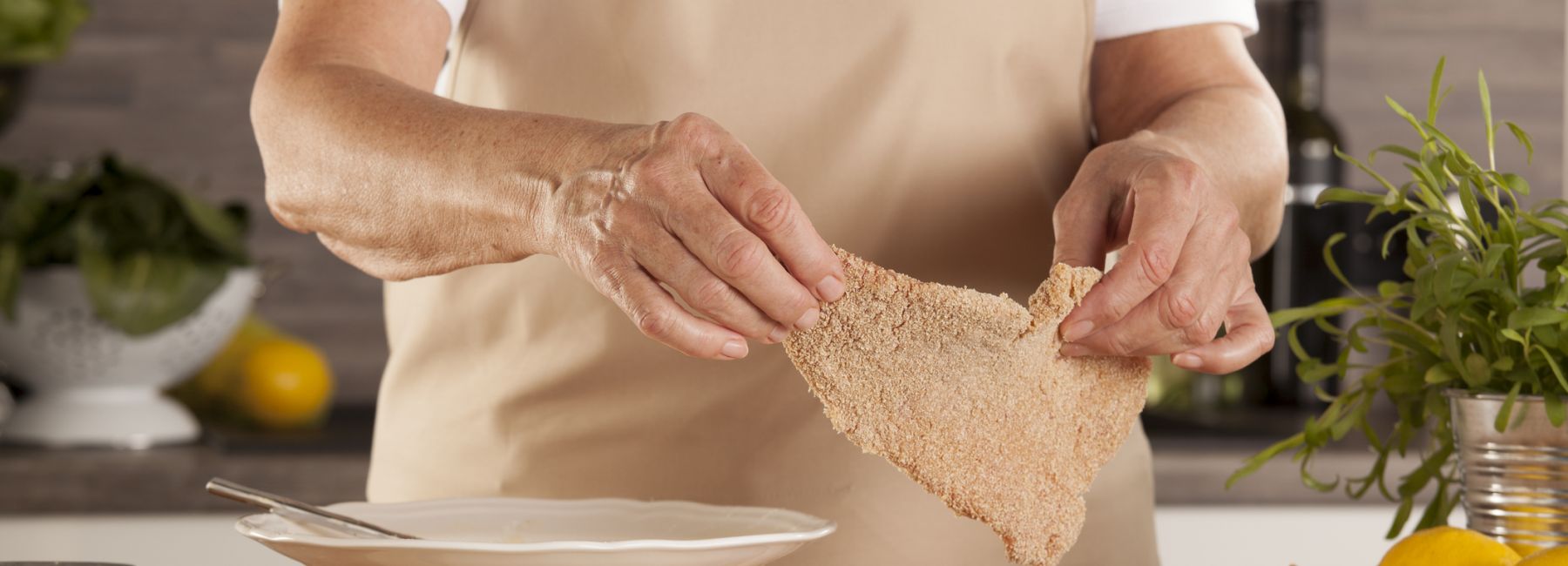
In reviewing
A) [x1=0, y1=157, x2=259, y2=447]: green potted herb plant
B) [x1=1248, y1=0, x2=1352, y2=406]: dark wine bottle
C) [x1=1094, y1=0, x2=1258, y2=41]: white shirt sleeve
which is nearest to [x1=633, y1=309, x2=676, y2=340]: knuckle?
[x1=1094, y1=0, x2=1258, y2=41]: white shirt sleeve

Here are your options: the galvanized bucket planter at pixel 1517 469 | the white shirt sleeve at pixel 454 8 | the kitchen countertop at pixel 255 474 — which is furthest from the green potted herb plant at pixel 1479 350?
the kitchen countertop at pixel 255 474

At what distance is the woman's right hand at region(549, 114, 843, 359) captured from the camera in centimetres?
59

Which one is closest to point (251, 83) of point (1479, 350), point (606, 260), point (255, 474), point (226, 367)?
point (226, 367)

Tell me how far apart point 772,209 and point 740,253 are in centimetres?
2

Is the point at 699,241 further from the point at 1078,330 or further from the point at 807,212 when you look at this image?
the point at 807,212

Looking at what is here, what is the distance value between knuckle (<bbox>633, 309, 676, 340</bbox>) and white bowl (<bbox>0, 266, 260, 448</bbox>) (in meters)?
1.14

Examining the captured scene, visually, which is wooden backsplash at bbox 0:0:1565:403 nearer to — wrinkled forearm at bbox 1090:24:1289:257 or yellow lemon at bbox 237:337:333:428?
yellow lemon at bbox 237:337:333:428

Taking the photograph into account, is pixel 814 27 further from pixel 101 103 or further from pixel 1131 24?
pixel 101 103

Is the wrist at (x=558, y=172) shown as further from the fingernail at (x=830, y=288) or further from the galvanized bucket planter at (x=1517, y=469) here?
the galvanized bucket planter at (x=1517, y=469)

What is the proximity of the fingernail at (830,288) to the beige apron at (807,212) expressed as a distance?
0.96 ft

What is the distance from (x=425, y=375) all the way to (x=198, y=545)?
2.19 feet

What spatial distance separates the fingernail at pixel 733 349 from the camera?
63 cm

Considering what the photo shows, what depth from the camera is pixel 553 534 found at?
27.3 inches

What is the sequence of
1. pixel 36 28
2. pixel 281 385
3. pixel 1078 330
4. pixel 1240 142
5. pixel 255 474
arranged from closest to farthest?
1. pixel 1078 330
2. pixel 1240 142
3. pixel 255 474
4. pixel 281 385
5. pixel 36 28
